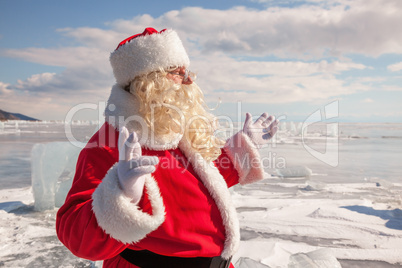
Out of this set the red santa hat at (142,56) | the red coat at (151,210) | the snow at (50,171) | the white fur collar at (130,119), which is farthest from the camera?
the snow at (50,171)

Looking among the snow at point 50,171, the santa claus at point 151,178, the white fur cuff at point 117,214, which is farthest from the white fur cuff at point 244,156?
the snow at point 50,171

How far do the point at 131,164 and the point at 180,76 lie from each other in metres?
0.64

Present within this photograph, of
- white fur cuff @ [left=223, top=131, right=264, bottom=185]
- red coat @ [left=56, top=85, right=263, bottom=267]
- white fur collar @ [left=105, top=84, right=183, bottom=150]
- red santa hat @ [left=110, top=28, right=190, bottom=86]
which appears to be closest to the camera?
red coat @ [left=56, top=85, right=263, bottom=267]

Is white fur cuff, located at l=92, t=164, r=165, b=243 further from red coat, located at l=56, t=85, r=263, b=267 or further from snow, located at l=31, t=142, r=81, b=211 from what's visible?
snow, located at l=31, t=142, r=81, b=211

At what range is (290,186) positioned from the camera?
5.86 meters

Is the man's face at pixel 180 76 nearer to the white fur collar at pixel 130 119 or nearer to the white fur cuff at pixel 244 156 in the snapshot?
the white fur collar at pixel 130 119

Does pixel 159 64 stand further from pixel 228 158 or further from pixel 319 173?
pixel 319 173

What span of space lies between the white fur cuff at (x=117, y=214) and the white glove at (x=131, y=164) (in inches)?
1.2

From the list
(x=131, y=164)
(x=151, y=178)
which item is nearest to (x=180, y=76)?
(x=151, y=178)

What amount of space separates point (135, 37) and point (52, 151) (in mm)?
3701

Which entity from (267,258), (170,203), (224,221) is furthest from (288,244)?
(170,203)

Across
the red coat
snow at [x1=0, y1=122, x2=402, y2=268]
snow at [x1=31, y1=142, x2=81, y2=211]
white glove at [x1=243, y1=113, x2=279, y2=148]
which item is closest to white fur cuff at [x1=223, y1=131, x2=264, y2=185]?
white glove at [x1=243, y1=113, x2=279, y2=148]

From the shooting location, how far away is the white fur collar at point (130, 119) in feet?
3.93

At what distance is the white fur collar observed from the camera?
3.93 feet
